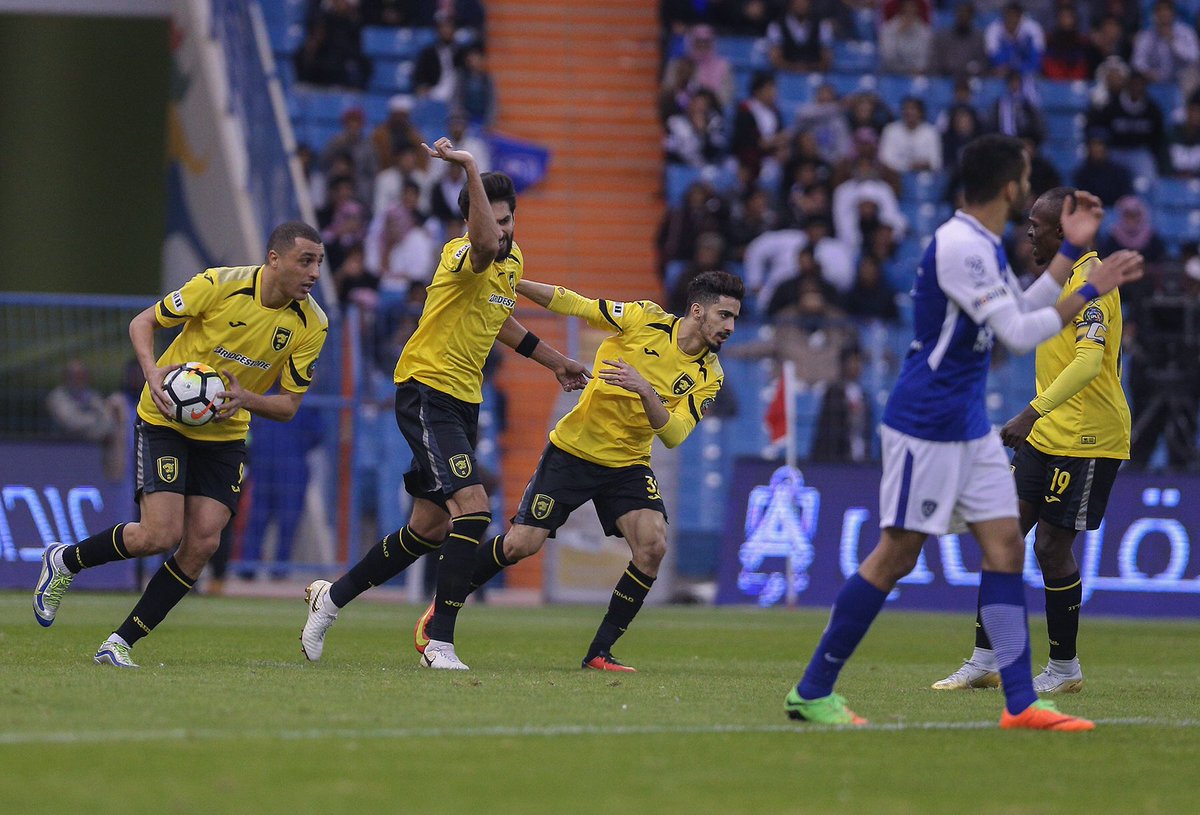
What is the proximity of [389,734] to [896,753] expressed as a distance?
1820 millimetres

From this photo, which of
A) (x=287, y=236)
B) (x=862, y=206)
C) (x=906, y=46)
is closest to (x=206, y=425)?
(x=287, y=236)

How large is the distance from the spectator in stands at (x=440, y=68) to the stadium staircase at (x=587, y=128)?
1299 millimetres

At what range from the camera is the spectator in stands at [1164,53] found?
77.9 ft

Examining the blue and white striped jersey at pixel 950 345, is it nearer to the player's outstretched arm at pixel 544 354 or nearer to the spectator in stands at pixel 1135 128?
the player's outstretched arm at pixel 544 354

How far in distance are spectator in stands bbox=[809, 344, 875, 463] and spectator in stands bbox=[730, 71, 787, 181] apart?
4.80 m

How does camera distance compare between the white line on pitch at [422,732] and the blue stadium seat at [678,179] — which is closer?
the white line on pitch at [422,732]

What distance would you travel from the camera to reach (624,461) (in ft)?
32.9

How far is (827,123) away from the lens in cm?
2253

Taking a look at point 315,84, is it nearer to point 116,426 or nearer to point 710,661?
point 116,426

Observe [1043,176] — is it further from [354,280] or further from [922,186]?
[354,280]

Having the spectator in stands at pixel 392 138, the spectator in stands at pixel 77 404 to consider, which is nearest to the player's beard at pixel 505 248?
the spectator in stands at pixel 77 404

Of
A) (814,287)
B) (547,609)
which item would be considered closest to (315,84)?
(814,287)

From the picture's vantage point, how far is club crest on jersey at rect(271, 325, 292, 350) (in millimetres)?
9273

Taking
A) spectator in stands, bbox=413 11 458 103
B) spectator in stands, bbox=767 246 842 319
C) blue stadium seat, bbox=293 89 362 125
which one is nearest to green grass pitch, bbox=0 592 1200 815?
spectator in stands, bbox=767 246 842 319
